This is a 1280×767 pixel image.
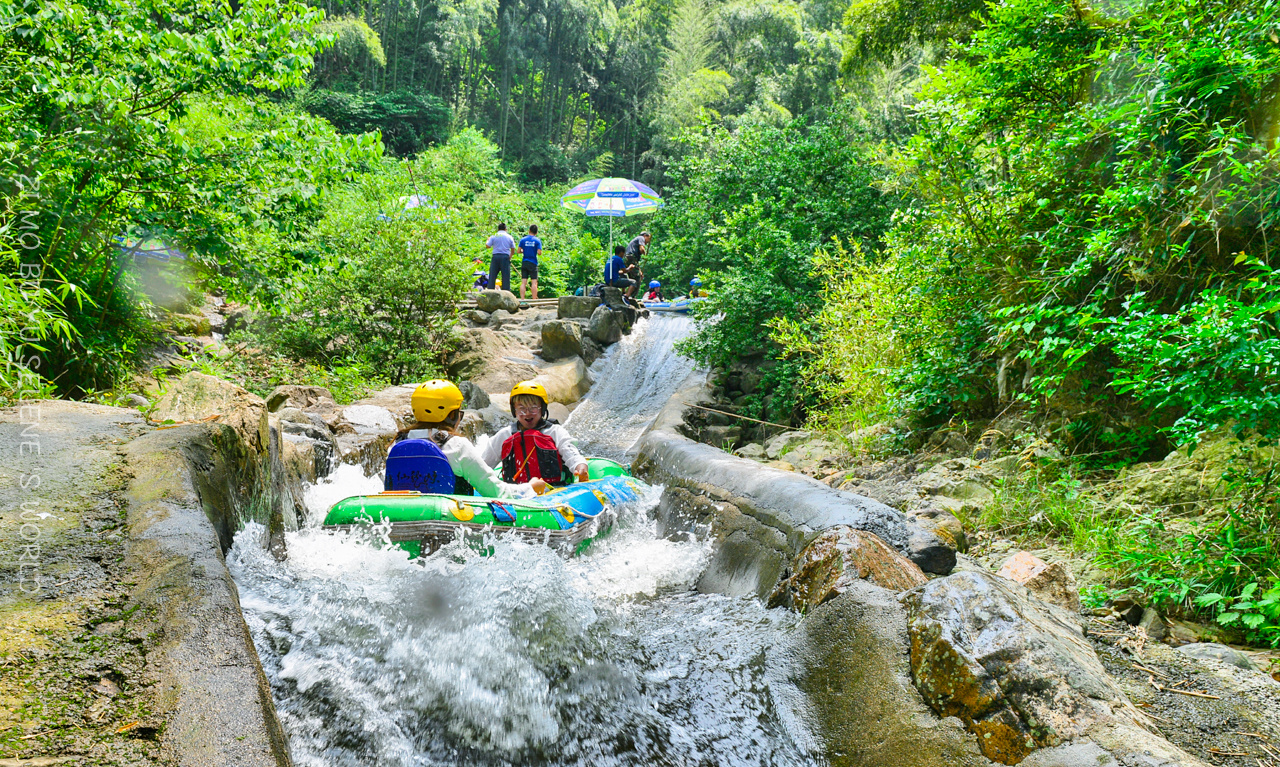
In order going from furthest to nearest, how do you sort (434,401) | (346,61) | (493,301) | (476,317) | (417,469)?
1. (346,61)
2. (493,301)
3. (476,317)
4. (434,401)
5. (417,469)

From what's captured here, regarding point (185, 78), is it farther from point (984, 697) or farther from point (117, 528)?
point (984, 697)

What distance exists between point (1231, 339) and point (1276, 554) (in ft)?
2.96

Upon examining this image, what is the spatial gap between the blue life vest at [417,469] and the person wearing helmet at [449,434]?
0.13 meters

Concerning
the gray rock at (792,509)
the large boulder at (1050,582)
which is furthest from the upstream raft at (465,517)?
the large boulder at (1050,582)

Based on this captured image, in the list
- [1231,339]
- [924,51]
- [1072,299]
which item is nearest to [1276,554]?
[1231,339]

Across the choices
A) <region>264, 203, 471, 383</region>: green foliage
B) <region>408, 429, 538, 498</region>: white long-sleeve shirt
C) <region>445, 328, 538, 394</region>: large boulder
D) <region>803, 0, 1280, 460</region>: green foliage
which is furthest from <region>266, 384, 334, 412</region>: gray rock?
<region>803, 0, 1280, 460</region>: green foliage

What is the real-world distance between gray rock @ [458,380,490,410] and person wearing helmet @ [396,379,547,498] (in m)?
5.56

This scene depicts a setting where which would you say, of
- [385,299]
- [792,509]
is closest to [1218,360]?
[792,509]

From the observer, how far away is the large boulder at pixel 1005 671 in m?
2.11

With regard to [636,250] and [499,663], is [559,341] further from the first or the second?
[499,663]

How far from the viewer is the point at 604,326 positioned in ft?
50.7

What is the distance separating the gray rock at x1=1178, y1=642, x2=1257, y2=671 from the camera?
8.32 feet

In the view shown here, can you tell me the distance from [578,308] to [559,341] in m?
2.06

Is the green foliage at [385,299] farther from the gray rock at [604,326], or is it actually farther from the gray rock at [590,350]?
the gray rock at [604,326]
